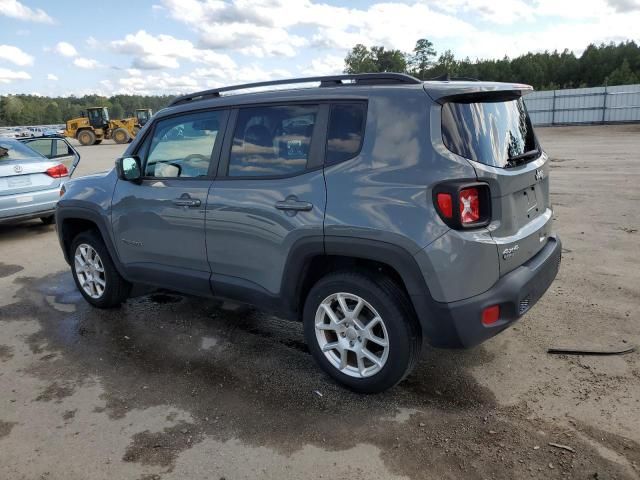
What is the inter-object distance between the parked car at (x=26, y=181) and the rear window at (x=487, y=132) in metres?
7.00

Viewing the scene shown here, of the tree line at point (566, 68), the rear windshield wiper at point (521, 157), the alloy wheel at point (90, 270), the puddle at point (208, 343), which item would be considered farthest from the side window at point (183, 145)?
the tree line at point (566, 68)

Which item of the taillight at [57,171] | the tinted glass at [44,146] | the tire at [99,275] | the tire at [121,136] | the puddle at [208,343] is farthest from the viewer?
A: the tire at [121,136]

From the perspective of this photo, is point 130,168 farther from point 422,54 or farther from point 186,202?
point 422,54

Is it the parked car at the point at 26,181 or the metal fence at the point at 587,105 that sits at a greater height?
the parked car at the point at 26,181

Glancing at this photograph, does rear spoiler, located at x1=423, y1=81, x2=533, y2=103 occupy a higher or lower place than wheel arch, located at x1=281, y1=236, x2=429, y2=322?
higher

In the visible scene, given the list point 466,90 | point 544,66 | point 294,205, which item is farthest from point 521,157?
point 544,66

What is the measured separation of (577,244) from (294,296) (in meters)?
4.20

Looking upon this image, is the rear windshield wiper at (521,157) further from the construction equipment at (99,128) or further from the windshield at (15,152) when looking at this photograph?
the construction equipment at (99,128)

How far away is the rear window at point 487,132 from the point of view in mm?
2781

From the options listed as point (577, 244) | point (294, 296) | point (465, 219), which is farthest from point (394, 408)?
point (577, 244)

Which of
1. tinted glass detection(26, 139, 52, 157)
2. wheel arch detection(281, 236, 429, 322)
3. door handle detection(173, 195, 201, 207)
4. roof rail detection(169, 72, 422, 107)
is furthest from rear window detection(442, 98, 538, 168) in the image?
tinted glass detection(26, 139, 52, 157)

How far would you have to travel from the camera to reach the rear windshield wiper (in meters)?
3.01

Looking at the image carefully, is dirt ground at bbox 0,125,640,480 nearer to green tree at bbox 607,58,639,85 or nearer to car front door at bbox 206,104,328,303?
car front door at bbox 206,104,328,303

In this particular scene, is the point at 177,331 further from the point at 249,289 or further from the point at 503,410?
the point at 503,410
